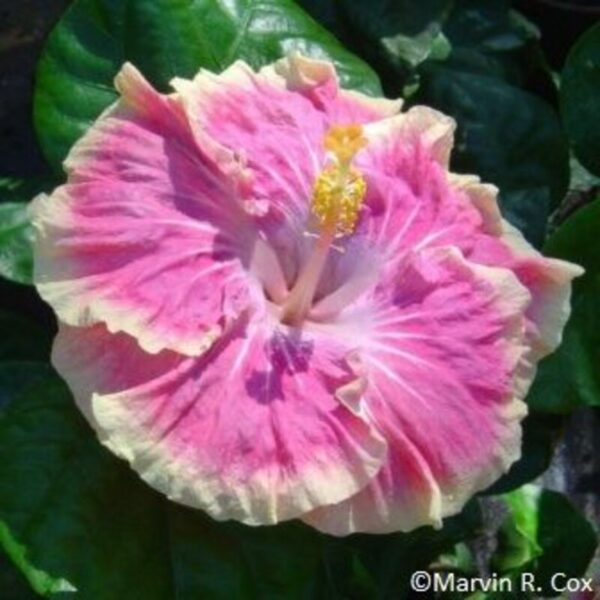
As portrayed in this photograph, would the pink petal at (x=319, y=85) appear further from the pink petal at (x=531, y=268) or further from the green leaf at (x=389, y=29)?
the green leaf at (x=389, y=29)

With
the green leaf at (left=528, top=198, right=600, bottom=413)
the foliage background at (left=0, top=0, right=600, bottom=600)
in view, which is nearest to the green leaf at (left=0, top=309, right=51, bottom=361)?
the foliage background at (left=0, top=0, right=600, bottom=600)

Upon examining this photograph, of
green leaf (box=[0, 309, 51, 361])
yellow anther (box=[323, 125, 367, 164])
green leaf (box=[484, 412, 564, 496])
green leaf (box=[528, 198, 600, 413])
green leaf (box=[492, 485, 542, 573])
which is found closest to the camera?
yellow anther (box=[323, 125, 367, 164])

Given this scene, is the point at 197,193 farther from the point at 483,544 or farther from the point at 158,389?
the point at 483,544

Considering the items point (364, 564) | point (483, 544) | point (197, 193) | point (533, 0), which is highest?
point (197, 193)

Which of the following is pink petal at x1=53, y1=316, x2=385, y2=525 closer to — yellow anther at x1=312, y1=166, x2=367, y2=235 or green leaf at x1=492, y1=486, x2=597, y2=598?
yellow anther at x1=312, y1=166, x2=367, y2=235

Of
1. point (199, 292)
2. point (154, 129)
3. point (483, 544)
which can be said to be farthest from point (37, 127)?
point (483, 544)

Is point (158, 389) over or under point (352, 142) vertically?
under

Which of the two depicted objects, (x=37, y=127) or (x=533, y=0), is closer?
(x=37, y=127)
